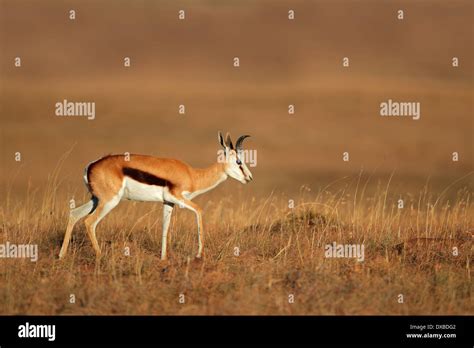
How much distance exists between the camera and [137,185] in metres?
13.3

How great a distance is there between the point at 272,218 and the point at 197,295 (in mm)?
4747

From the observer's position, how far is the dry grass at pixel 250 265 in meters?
11.0

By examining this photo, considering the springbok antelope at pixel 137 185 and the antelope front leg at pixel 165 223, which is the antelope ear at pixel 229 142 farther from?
the antelope front leg at pixel 165 223

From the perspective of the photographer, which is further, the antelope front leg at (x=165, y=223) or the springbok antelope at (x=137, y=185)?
the antelope front leg at (x=165, y=223)

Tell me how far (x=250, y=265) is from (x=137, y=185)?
96.3 inches

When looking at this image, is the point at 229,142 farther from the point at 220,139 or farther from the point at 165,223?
the point at 165,223

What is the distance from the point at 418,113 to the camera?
55.6 feet

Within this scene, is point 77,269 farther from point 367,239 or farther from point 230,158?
point 367,239

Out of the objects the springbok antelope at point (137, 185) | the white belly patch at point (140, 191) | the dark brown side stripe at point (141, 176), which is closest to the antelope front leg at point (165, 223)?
the springbok antelope at point (137, 185)

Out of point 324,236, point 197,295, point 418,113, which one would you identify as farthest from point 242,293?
point 418,113

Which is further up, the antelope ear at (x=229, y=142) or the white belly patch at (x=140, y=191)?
the antelope ear at (x=229, y=142)

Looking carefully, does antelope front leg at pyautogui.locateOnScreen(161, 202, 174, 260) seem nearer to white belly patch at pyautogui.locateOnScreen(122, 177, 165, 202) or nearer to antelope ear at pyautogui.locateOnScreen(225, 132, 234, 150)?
white belly patch at pyautogui.locateOnScreen(122, 177, 165, 202)

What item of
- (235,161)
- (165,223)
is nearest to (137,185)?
(165,223)

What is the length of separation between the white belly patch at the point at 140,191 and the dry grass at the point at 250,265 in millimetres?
919
